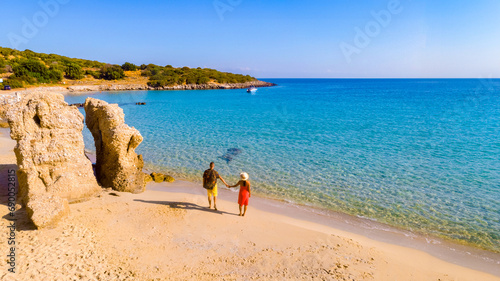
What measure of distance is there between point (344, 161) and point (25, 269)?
15.2 metres

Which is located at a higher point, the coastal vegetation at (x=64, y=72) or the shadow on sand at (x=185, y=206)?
the coastal vegetation at (x=64, y=72)

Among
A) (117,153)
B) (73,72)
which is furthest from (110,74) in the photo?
(117,153)

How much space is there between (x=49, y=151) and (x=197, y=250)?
6528 mm

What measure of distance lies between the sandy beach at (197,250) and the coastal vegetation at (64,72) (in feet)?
199

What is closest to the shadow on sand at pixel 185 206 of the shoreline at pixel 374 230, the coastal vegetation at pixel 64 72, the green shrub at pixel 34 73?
the shoreline at pixel 374 230

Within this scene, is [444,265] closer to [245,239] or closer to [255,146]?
[245,239]

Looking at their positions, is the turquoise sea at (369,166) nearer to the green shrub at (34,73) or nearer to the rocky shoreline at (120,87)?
the rocky shoreline at (120,87)

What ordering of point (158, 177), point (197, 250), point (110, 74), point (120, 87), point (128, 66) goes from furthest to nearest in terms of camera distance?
point (128, 66) < point (110, 74) < point (120, 87) < point (158, 177) < point (197, 250)

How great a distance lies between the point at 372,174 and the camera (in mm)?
14234

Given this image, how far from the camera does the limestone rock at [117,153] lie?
35.0 ft

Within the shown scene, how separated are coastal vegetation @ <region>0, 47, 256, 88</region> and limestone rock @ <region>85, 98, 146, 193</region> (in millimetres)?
56781

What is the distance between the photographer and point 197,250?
23.6ft

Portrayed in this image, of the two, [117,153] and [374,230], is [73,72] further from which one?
[374,230]

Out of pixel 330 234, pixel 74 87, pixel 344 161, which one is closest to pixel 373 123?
pixel 344 161
